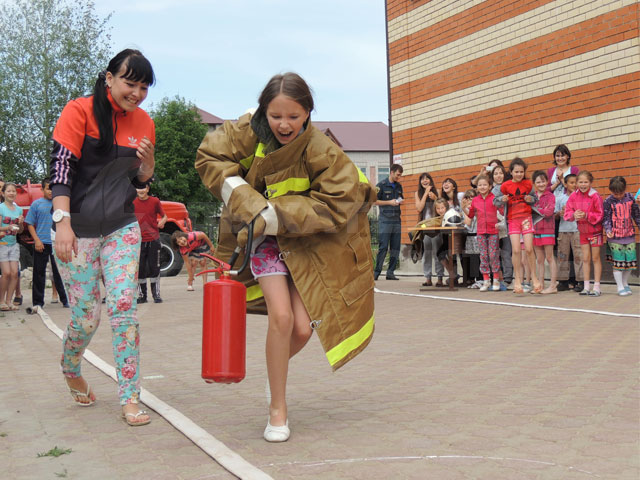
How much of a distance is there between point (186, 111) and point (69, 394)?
70.9 meters

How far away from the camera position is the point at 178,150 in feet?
242

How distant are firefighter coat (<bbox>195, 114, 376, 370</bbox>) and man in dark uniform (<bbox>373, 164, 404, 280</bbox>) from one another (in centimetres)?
1186

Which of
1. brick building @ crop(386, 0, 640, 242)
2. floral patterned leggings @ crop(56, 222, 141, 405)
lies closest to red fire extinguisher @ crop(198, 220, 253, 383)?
floral patterned leggings @ crop(56, 222, 141, 405)

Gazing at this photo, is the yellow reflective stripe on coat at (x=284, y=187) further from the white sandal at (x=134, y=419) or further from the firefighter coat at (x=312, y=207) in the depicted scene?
the white sandal at (x=134, y=419)

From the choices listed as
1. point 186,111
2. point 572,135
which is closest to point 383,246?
point 572,135

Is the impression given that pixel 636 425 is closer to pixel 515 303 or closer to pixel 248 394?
pixel 248 394

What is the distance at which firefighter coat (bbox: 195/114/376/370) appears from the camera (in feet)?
13.8

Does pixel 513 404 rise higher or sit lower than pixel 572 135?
lower

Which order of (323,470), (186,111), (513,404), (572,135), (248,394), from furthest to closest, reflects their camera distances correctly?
(186,111) < (572,135) < (248,394) < (513,404) < (323,470)

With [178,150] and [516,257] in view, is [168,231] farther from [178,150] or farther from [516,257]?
[178,150]

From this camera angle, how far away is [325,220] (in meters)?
4.20

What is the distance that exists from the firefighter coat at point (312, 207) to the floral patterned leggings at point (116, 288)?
2.57 ft

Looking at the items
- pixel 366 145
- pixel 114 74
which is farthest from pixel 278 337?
pixel 366 145

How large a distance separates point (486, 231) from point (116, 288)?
9623 mm
